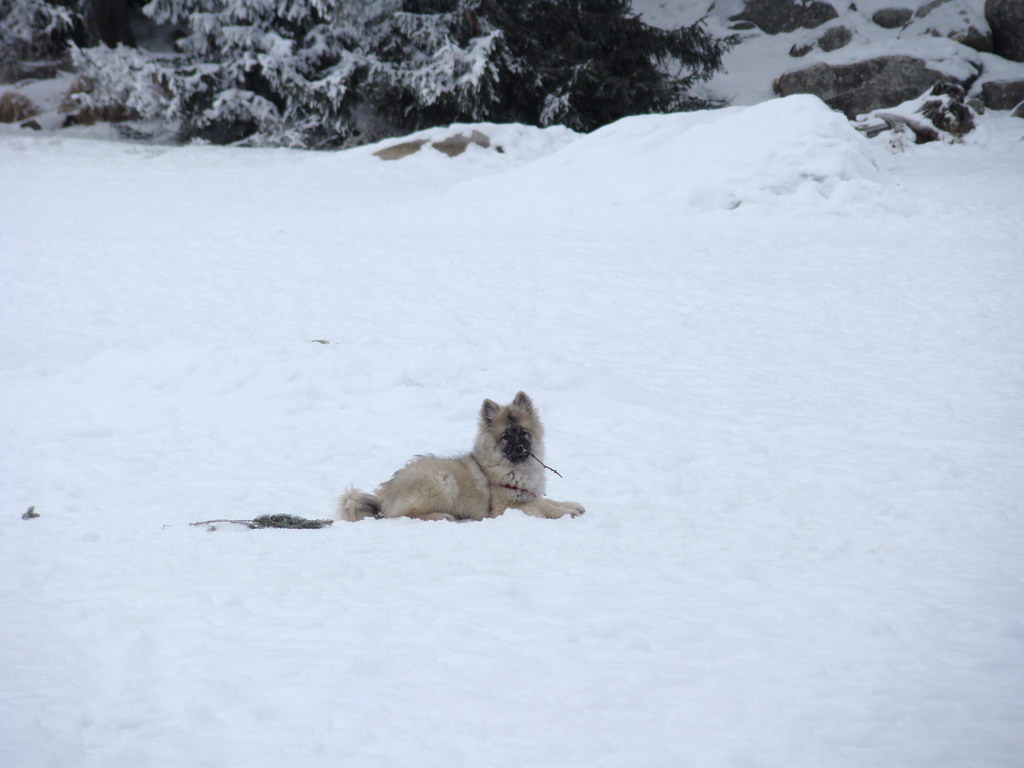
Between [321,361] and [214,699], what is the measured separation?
6970mm

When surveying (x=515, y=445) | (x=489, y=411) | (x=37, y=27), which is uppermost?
(x=37, y=27)

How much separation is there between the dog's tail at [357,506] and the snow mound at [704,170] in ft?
37.8

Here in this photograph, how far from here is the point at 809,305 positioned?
1167cm

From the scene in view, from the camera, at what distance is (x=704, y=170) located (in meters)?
16.6

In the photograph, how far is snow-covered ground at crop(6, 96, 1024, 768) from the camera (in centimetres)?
329

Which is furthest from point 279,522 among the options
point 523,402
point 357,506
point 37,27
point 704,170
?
point 37,27

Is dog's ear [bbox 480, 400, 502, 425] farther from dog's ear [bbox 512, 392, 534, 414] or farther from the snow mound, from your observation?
the snow mound

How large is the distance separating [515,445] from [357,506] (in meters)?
1.23

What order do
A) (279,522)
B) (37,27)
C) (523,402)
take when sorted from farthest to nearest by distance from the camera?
1. (37,27)
2. (523,402)
3. (279,522)

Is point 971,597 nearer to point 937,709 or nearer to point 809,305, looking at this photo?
point 937,709

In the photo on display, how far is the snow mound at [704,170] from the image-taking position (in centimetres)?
1578

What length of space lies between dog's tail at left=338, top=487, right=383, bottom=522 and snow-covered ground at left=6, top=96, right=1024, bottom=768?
313mm

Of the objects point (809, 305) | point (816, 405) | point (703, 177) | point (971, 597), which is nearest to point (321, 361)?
point (816, 405)

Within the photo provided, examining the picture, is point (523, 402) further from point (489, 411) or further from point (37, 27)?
point (37, 27)
